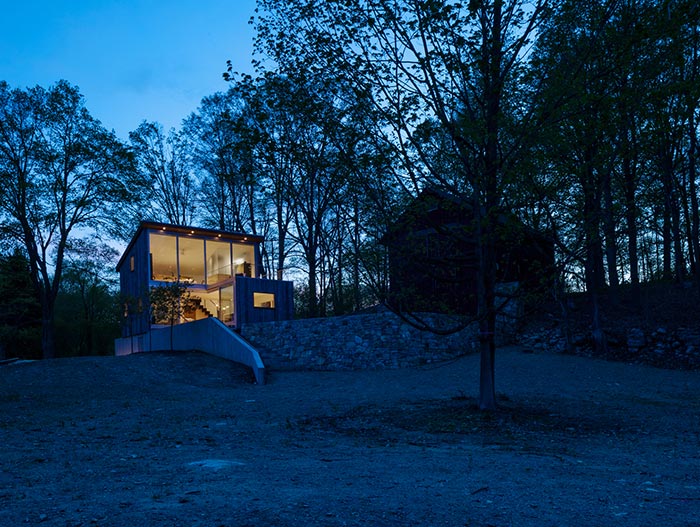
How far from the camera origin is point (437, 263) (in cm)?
969

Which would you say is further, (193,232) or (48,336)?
(193,232)

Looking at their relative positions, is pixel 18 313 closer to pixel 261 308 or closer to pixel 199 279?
pixel 199 279

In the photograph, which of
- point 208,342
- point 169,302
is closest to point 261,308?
point 169,302

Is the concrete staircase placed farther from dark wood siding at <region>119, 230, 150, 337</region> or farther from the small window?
the small window

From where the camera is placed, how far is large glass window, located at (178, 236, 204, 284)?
26484 millimetres

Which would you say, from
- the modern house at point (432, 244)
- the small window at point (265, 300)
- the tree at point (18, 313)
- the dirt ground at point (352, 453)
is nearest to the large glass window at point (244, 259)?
the small window at point (265, 300)

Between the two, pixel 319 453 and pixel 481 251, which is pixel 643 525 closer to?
pixel 319 453

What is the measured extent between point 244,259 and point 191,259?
8.56 ft

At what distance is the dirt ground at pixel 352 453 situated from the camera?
3650 millimetres

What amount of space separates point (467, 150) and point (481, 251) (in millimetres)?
1722

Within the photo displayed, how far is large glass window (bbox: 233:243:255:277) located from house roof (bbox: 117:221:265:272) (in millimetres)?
395

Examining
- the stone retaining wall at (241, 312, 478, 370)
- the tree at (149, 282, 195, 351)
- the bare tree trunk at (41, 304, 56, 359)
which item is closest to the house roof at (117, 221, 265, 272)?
the tree at (149, 282, 195, 351)

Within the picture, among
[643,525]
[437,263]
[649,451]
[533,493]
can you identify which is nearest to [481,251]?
[437,263]

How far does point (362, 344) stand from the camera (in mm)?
18484
